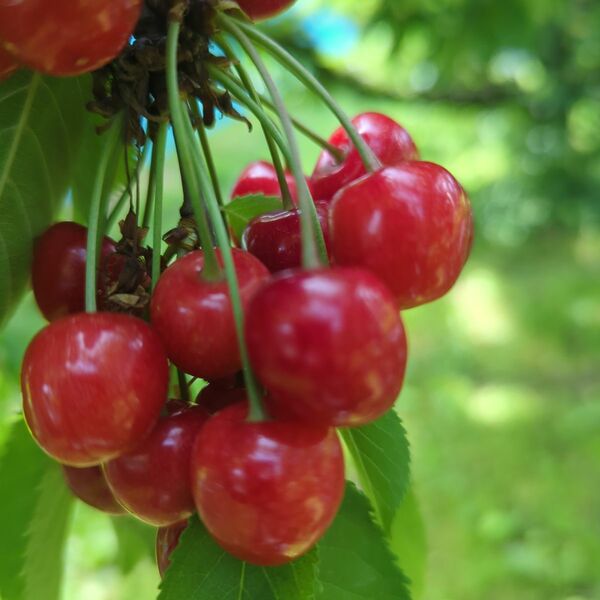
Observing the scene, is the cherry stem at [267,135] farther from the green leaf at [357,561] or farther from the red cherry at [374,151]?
the green leaf at [357,561]

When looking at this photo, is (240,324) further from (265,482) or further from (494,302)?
(494,302)

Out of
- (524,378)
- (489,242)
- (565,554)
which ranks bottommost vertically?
(489,242)

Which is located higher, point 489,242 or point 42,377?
point 42,377

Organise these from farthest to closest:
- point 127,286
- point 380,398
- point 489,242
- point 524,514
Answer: point 489,242 < point 524,514 < point 127,286 < point 380,398

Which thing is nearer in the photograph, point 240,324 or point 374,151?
point 240,324

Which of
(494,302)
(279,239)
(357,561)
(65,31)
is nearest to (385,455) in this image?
(357,561)

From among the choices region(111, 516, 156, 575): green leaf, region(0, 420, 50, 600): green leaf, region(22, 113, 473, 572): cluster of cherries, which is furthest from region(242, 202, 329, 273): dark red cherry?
region(111, 516, 156, 575): green leaf

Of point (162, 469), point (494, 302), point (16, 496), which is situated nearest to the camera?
point (162, 469)

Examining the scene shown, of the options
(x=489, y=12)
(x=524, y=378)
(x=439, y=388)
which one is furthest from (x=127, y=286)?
(x=524, y=378)

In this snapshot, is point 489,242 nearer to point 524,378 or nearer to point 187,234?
point 524,378
